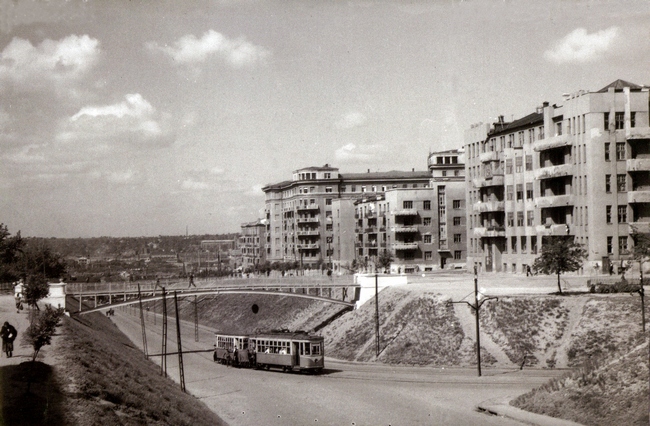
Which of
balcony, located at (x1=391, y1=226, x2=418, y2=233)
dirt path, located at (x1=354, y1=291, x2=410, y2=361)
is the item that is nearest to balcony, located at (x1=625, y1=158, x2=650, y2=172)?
dirt path, located at (x1=354, y1=291, x2=410, y2=361)

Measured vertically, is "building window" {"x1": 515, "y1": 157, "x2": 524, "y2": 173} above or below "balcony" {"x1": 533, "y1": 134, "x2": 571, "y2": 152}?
Answer: below

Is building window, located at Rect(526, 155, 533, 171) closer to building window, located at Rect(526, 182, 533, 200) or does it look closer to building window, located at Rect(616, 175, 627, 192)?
building window, located at Rect(526, 182, 533, 200)

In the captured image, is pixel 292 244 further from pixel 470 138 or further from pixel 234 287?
pixel 234 287

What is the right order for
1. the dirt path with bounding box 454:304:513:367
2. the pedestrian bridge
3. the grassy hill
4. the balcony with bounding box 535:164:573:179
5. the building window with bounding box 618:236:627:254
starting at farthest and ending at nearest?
the balcony with bounding box 535:164:573:179
the building window with bounding box 618:236:627:254
the pedestrian bridge
the dirt path with bounding box 454:304:513:367
the grassy hill

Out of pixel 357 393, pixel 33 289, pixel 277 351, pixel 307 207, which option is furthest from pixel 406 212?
pixel 357 393

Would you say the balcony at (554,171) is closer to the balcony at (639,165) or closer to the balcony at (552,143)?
the balcony at (552,143)

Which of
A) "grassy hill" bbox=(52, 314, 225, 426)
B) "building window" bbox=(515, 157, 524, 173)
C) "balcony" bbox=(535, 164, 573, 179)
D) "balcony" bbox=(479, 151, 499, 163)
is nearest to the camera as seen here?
"grassy hill" bbox=(52, 314, 225, 426)

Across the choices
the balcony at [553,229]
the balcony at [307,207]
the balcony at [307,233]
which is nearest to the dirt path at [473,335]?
the balcony at [553,229]
